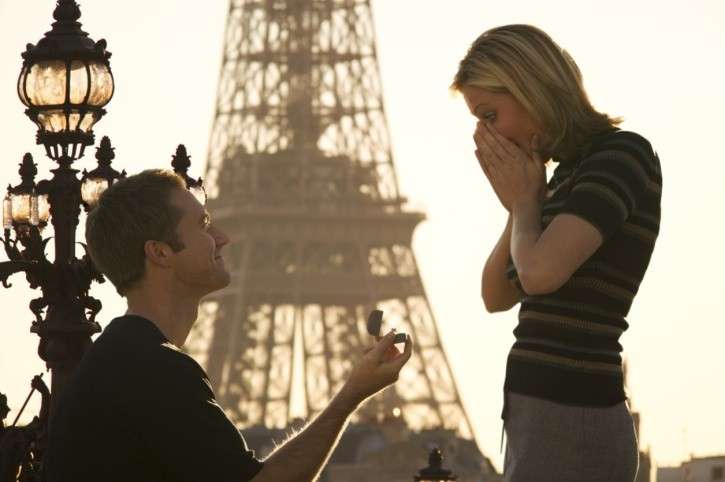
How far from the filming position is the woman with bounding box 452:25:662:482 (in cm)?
834

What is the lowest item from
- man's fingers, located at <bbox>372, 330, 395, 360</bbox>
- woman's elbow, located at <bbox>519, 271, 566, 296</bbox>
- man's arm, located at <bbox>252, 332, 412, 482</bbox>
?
man's arm, located at <bbox>252, 332, 412, 482</bbox>

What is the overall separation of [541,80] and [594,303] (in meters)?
0.74

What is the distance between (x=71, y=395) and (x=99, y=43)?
9.88 meters

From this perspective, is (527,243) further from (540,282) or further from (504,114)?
(504,114)

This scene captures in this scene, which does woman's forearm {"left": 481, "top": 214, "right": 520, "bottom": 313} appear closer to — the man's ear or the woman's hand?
the woman's hand

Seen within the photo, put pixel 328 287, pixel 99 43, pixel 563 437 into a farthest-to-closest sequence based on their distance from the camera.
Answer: pixel 328 287 < pixel 99 43 < pixel 563 437

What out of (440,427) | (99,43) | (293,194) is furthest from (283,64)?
(99,43)

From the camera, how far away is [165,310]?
8.77 meters

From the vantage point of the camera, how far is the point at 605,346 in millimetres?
8406

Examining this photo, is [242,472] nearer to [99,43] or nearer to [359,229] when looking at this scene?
[99,43]

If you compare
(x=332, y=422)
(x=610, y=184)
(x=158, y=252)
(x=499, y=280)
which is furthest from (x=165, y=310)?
(x=610, y=184)

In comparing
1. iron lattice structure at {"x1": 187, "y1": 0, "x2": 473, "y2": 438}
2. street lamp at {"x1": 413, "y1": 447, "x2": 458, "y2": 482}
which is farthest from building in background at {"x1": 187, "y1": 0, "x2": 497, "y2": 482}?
street lamp at {"x1": 413, "y1": 447, "x2": 458, "y2": 482}

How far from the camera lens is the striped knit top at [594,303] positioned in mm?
8352

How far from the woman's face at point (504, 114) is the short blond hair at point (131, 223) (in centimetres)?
102
